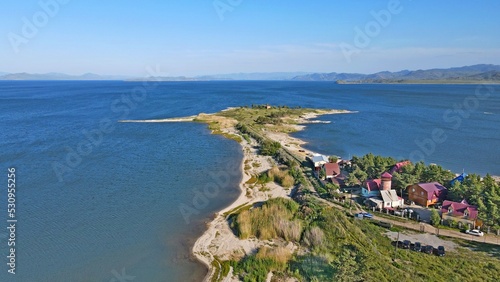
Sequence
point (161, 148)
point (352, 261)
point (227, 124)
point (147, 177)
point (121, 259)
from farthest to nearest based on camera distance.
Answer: point (227, 124), point (161, 148), point (147, 177), point (121, 259), point (352, 261)

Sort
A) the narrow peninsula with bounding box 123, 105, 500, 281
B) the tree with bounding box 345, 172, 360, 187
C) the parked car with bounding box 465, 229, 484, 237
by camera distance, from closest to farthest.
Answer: the narrow peninsula with bounding box 123, 105, 500, 281, the parked car with bounding box 465, 229, 484, 237, the tree with bounding box 345, 172, 360, 187

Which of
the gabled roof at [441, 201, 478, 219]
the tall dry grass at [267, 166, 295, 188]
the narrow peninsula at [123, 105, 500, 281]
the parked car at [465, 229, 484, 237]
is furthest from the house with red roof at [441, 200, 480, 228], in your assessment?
the tall dry grass at [267, 166, 295, 188]

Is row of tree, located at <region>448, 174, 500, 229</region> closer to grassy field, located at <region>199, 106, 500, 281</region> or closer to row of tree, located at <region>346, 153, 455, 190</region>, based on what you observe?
row of tree, located at <region>346, 153, 455, 190</region>

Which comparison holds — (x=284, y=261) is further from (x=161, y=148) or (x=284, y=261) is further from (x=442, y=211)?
(x=161, y=148)

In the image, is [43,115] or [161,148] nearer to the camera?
[161,148]

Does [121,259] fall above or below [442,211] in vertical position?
below

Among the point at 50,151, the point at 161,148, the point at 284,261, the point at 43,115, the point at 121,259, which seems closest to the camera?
the point at 284,261

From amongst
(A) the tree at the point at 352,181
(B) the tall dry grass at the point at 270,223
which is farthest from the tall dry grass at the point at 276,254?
(A) the tree at the point at 352,181

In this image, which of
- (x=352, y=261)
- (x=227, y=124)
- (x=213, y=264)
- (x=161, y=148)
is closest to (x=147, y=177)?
(x=161, y=148)
